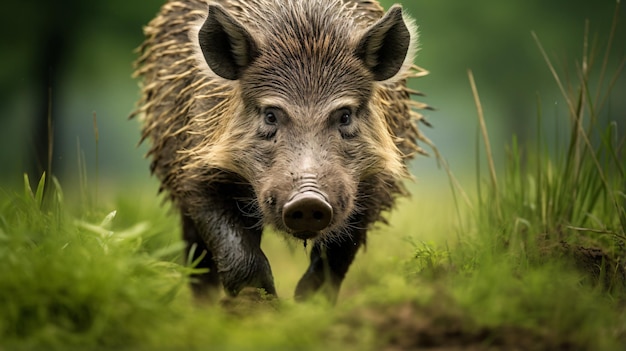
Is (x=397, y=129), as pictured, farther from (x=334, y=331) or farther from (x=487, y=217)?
(x=334, y=331)

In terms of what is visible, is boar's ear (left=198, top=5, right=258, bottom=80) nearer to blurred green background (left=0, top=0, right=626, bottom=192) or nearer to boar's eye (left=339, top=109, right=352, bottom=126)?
boar's eye (left=339, top=109, right=352, bottom=126)

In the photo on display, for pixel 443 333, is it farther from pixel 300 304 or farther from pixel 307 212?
pixel 307 212

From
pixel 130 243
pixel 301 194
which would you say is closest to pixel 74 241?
pixel 130 243

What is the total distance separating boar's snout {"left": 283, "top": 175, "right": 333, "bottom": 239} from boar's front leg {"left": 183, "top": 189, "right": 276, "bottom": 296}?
0.75 m

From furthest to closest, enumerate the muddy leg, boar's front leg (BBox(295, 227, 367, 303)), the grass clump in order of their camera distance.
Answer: the muddy leg < boar's front leg (BBox(295, 227, 367, 303)) < the grass clump

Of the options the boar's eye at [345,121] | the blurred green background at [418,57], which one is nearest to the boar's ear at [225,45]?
the boar's eye at [345,121]

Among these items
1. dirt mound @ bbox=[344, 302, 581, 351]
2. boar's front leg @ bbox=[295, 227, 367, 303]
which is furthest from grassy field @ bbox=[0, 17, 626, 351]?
boar's front leg @ bbox=[295, 227, 367, 303]

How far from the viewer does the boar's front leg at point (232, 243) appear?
454 cm

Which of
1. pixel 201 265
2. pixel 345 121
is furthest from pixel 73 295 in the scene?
pixel 201 265

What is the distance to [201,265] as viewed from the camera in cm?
578

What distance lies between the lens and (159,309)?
10.5ft

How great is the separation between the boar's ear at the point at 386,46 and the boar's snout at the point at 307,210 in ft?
3.37

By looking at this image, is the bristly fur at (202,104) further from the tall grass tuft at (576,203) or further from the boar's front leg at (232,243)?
the tall grass tuft at (576,203)

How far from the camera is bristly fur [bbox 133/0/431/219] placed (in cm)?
464
